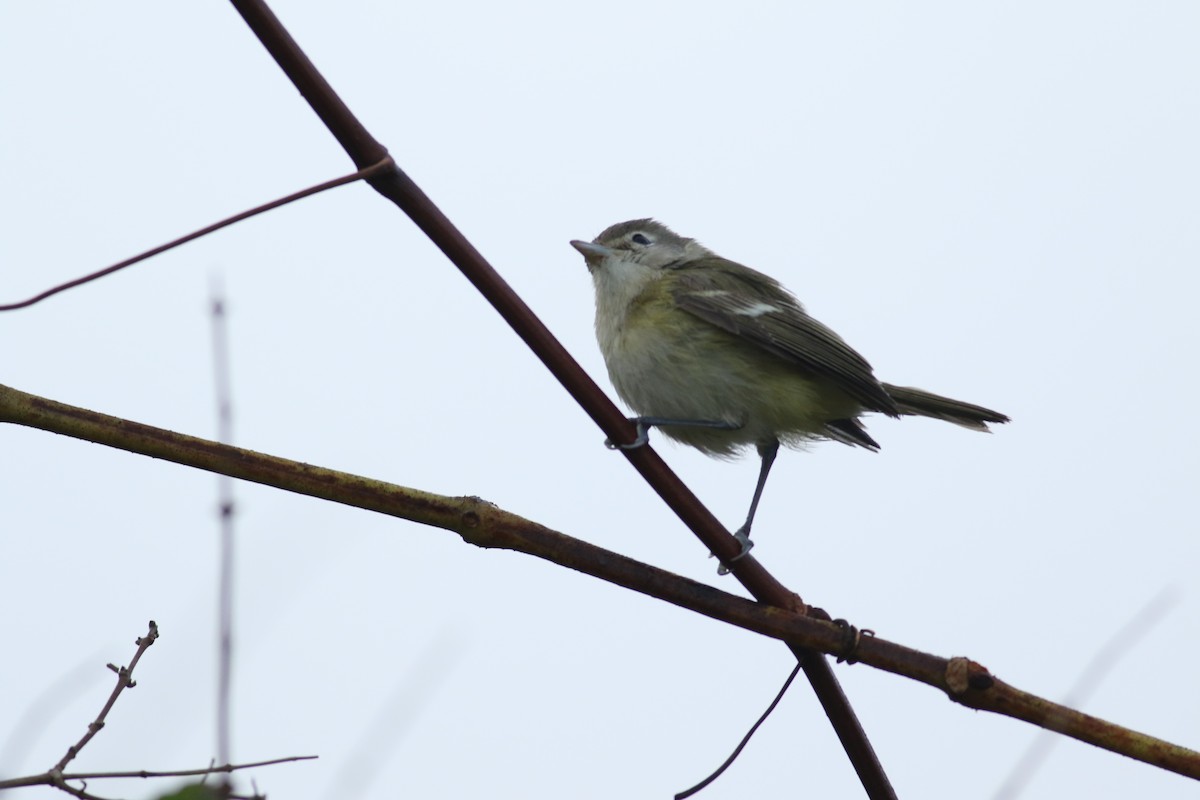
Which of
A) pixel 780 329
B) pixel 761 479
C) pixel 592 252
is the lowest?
pixel 761 479

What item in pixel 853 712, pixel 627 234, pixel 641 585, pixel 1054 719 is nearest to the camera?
pixel 1054 719

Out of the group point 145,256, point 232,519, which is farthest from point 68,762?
point 145,256

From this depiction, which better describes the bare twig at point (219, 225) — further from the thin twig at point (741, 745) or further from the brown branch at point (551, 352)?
the thin twig at point (741, 745)

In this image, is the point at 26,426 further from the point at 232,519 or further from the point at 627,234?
the point at 627,234

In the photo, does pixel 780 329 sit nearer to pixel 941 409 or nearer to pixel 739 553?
pixel 941 409

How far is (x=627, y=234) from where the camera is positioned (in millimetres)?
6113

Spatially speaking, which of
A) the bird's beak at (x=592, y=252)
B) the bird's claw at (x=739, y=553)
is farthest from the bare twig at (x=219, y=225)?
the bird's beak at (x=592, y=252)

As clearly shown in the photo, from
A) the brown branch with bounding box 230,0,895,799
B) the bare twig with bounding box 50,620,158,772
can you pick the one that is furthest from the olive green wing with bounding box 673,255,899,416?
the bare twig with bounding box 50,620,158,772

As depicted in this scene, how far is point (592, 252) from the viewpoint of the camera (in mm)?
5848

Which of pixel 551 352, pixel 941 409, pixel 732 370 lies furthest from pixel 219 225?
pixel 941 409

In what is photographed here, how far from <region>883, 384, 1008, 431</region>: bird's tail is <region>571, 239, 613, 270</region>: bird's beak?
1443 mm

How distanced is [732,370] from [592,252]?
3.59 feet

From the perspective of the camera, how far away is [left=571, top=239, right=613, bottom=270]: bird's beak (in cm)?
583

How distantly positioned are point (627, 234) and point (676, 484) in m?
3.22
